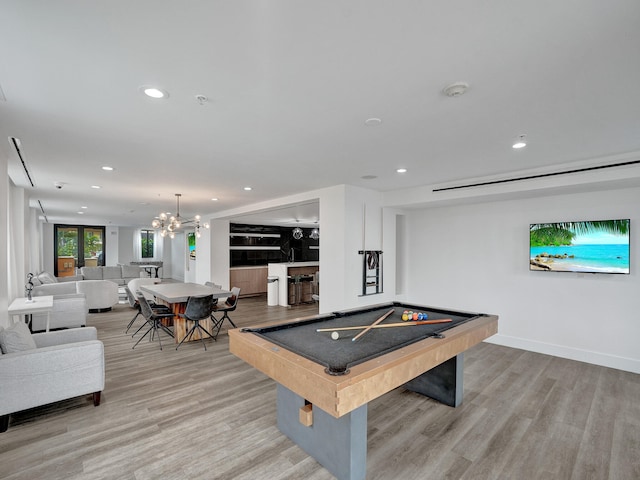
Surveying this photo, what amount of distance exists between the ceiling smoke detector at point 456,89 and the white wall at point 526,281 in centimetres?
353

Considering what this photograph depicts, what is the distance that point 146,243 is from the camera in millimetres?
15539

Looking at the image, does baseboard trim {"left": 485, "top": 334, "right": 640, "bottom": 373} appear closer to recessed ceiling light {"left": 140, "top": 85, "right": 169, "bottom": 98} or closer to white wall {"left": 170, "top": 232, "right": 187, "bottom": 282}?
recessed ceiling light {"left": 140, "top": 85, "right": 169, "bottom": 98}

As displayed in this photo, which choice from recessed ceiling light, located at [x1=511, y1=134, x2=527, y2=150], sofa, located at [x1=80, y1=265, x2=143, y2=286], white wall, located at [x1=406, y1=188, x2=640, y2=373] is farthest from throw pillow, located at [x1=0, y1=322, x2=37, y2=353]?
sofa, located at [x1=80, y1=265, x2=143, y2=286]

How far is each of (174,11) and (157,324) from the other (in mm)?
4805

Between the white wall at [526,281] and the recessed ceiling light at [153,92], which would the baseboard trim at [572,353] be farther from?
the recessed ceiling light at [153,92]

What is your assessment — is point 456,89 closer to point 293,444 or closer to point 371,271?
point 293,444

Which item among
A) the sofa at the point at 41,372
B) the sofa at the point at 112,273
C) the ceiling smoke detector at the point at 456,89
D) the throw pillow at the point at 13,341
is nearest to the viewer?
the ceiling smoke detector at the point at 456,89

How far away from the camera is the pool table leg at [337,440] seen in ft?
6.61

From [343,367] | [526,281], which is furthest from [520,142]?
[343,367]

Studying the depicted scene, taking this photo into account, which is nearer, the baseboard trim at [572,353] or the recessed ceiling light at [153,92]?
the recessed ceiling light at [153,92]

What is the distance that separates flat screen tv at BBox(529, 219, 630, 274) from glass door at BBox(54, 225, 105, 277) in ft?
52.9

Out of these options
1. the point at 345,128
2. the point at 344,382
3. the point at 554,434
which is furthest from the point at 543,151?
the point at 344,382

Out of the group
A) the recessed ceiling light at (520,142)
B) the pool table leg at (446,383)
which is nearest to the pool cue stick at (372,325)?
the pool table leg at (446,383)

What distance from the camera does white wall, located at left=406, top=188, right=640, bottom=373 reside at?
159 inches
